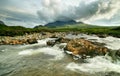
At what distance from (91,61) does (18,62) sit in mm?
8970

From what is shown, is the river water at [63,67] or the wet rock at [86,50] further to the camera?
the wet rock at [86,50]

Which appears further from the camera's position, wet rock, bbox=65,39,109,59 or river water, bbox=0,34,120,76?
wet rock, bbox=65,39,109,59

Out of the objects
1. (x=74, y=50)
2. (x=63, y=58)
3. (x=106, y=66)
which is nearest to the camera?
(x=106, y=66)

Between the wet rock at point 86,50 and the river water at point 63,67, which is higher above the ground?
the wet rock at point 86,50

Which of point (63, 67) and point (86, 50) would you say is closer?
point (63, 67)

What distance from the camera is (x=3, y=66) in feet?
66.7

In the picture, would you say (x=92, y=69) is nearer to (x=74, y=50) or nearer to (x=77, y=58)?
(x=77, y=58)

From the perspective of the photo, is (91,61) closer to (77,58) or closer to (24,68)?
(77,58)

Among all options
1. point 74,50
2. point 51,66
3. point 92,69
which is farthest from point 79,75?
point 74,50

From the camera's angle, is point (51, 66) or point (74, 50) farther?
point (74, 50)

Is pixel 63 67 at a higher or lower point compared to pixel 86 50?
lower

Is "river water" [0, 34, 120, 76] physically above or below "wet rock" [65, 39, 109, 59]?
below

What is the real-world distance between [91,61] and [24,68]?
27.0 ft

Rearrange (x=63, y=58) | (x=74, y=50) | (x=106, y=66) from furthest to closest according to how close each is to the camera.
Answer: (x=74, y=50) < (x=63, y=58) < (x=106, y=66)
